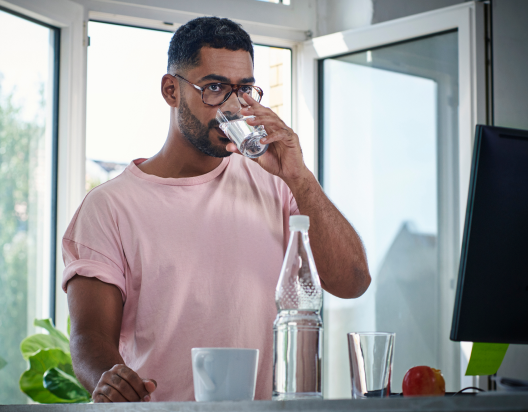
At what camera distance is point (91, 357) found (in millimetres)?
1255

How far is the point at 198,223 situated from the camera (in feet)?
5.03

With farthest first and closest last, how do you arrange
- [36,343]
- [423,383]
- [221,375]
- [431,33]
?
[431,33], [36,343], [423,383], [221,375]

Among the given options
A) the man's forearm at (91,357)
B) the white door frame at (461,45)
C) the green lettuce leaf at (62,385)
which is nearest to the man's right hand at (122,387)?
the man's forearm at (91,357)

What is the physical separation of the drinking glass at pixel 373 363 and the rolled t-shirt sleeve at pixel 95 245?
27.1 inches

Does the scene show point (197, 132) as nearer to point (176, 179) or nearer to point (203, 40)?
point (176, 179)

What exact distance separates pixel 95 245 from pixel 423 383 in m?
0.82

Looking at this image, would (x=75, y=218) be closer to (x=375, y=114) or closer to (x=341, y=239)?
(x=341, y=239)

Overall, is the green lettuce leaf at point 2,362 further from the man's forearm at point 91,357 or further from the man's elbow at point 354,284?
the man's elbow at point 354,284

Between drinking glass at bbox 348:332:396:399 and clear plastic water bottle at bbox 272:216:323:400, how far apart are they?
2.4 inches

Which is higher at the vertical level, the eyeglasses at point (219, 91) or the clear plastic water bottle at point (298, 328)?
the eyeglasses at point (219, 91)

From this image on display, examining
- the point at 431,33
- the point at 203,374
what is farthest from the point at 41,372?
the point at 431,33

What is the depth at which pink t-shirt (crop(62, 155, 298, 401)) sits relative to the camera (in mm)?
1423

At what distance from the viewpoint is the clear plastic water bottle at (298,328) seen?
0.82 m

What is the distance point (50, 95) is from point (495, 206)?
2.11 meters
